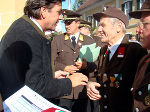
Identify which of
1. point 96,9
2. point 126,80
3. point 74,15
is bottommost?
point 126,80

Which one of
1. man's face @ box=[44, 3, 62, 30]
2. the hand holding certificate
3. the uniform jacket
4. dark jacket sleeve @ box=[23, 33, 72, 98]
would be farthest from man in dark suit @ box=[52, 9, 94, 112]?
dark jacket sleeve @ box=[23, 33, 72, 98]

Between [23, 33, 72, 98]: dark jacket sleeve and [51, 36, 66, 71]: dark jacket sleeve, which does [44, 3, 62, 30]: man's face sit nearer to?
[23, 33, 72, 98]: dark jacket sleeve

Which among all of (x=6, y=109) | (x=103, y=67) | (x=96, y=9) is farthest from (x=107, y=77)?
(x=96, y=9)

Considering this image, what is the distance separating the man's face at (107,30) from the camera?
285 cm

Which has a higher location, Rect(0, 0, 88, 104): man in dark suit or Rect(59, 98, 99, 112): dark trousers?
Rect(0, 0, 88, 104): man in dark suit

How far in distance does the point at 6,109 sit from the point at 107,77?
1.54 metres

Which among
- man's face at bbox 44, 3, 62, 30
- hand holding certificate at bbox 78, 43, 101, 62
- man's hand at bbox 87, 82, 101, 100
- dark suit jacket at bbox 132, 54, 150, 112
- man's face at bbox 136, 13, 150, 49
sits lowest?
man's hand at bbox 87, 82, 101, 100

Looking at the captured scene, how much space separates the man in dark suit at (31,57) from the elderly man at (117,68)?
2.23 feet

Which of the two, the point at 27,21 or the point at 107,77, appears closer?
the point at 27,21

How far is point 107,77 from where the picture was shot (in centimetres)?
267

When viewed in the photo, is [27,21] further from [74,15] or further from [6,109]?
[74,15]

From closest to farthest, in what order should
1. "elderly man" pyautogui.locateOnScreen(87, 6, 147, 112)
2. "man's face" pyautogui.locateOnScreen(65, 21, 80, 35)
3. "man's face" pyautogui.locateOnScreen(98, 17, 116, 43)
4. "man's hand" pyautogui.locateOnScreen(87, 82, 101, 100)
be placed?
"man's hand" pyautogui.locateOnScreen(87, 82, 101, 100)
"elderly man" pyautogui.locateOnScreen(87, 6, 147, 112)
"man's face" pyautogui.locateOnScreen(98, 17, 116, 43)
"man's face" pyautogui.locateOnScreen(65, 21, 80, 35)

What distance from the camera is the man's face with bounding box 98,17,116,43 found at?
2854 millimetres

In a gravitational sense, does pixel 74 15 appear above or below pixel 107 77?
above
